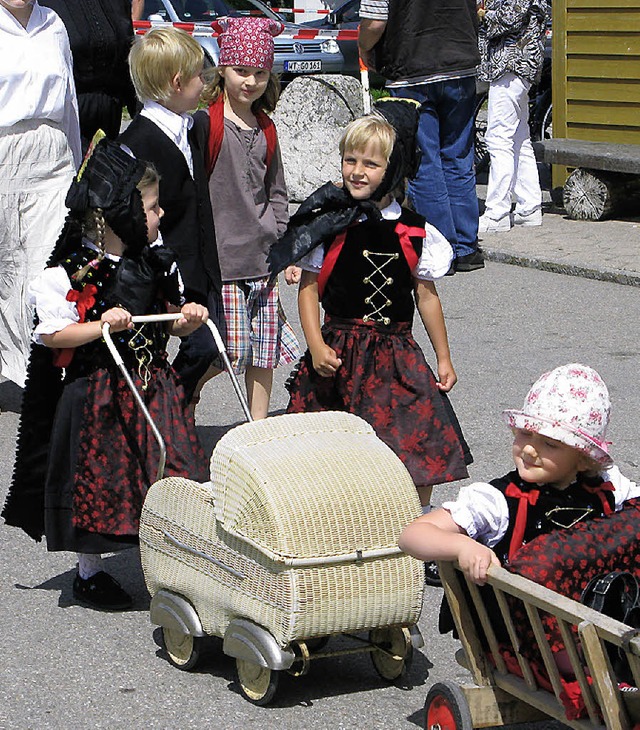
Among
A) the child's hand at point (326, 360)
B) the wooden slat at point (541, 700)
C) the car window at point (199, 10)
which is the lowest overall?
the car window at point (199, 10)

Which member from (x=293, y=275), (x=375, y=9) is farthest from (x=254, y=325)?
(x=375, y=9)

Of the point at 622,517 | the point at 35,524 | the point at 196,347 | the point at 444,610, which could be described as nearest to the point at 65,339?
the point at 35,524

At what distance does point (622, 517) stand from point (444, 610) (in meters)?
0.53

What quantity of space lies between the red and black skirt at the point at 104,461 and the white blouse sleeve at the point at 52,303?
0.24 meters

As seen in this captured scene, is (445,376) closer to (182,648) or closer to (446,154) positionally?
(182,648)

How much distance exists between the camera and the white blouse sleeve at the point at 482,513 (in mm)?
3279

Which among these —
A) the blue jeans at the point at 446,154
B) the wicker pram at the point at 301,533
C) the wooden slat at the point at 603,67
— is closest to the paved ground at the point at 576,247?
the blue jeans at the point at 446,154

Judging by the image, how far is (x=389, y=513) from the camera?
3764 millimetres

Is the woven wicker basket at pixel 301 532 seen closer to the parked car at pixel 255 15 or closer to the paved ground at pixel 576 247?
the paved ground at pixel 576 247

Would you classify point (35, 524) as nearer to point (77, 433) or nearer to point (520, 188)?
point (77, 433)

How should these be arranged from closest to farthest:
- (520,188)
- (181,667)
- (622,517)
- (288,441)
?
(622,517) < (288,441) < (181,667) < (520,188)

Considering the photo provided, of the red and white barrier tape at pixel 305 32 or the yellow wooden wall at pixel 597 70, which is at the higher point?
the yellow wooden wall at pixel 597 70

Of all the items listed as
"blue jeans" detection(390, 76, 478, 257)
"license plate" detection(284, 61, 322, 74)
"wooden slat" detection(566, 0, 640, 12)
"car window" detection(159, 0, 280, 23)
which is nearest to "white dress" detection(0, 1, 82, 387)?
"blue jeans" detection(390, 76, 478, 257)

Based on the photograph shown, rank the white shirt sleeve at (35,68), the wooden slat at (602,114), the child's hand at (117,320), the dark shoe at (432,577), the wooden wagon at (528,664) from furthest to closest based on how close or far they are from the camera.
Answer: the wooden slat at (602,114) → the white shirt sleeve at (35,68) → the dark shoe at (432,577) → the child's hand at (117,320) → the wooden wagon at (528,664)
